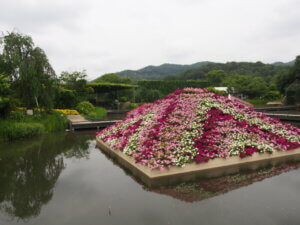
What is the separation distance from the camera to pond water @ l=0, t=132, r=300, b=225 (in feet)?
11.9

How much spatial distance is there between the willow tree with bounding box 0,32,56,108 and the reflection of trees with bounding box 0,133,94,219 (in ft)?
14.8

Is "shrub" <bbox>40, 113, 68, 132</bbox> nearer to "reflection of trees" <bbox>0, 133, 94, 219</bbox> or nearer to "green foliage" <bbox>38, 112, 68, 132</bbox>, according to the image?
"green foliage" <bbox>38, 112, 68, 132</bbox>

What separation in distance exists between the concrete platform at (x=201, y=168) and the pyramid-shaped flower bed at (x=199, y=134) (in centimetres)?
14

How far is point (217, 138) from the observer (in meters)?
6.83

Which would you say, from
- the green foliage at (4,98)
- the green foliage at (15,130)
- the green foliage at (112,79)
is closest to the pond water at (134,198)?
the green foliage at (15,130)

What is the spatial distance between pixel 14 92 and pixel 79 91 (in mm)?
14961

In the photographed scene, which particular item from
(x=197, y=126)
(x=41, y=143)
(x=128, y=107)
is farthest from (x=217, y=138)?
(x=128, y=107)

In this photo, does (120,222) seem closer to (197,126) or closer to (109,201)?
(109,201)

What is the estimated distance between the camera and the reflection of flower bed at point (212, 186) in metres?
4.45

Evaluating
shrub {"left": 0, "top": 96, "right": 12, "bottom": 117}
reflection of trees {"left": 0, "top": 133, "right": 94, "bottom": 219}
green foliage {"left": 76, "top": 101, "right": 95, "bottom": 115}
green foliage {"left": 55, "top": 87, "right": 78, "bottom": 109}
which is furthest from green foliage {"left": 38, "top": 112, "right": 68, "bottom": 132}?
green foliage {"left": 76, "top": 101, "right": 95, "bottom": 115}

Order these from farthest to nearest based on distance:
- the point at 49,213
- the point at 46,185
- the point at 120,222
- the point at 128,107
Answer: the point at 128,107, the point at 46,185, the point at 49,213, the point at 120,222

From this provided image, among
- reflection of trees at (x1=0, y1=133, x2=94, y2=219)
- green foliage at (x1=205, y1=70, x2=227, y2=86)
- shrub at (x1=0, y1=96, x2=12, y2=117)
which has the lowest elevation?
reflection of trees at (x1=0, y1=133, x2=94, y2=219)

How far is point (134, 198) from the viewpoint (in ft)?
14.4

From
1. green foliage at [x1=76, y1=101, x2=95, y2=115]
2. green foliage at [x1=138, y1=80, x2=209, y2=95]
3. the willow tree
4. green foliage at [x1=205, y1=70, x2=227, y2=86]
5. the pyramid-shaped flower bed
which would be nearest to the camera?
the pyramid-shaped flower bed
